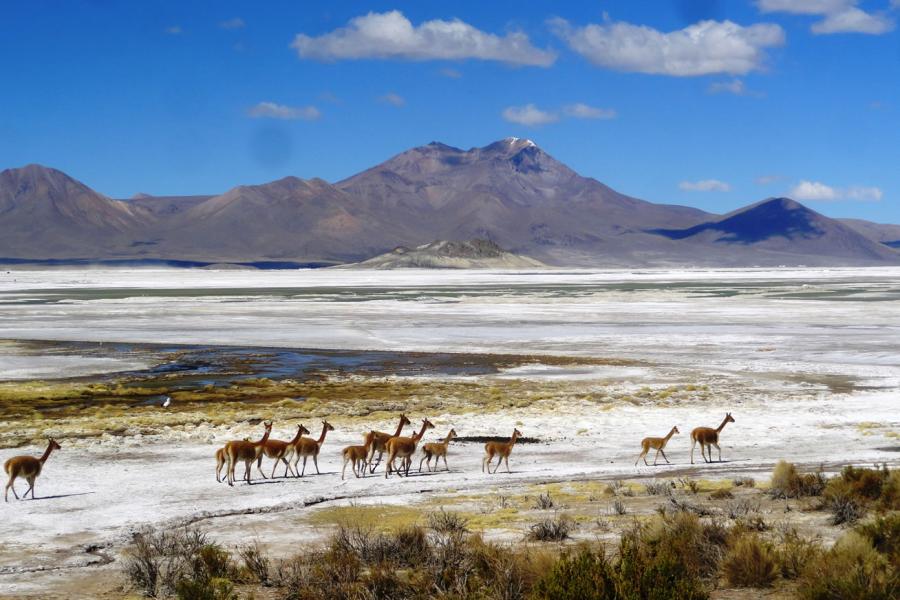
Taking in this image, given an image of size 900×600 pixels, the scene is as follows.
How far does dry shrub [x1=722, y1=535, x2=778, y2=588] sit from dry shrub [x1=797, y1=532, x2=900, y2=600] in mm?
343

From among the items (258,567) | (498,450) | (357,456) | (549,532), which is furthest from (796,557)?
Answer: (357,456)

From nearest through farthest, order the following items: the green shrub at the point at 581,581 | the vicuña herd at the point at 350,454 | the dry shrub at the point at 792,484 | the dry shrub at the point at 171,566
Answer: the green shrub at the point at 581,581 → the dry shrub at the point at 171,566 → the dry shrub at the point at 792,484 → the vicuña herd at the point at 350,454

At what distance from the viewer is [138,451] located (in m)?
15.0

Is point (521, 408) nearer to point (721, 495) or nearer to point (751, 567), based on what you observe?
point (721, 495)

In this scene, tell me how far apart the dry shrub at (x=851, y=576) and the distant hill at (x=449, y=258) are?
170 metres

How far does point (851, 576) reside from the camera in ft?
23.1

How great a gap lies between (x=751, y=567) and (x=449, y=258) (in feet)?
584

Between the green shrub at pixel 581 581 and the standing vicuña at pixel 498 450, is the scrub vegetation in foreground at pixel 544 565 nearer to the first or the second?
the green shrub at pixel 581 581

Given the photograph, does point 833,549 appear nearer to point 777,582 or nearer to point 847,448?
point 777,582

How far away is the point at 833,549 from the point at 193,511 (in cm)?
663

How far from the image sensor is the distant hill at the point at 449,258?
181 metres

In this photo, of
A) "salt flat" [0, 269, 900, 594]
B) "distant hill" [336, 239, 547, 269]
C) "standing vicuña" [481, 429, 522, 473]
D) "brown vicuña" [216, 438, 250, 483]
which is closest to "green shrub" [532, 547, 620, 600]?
"salt flat" [0, 269, 900, 594]

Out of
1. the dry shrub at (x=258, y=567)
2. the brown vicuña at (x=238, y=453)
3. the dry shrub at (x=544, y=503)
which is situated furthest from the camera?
the brown vicuña at (x=238, y=453)

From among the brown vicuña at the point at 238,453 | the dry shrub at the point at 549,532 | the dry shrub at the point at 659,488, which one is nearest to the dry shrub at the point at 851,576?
the dry shrub at the point at 549,532
